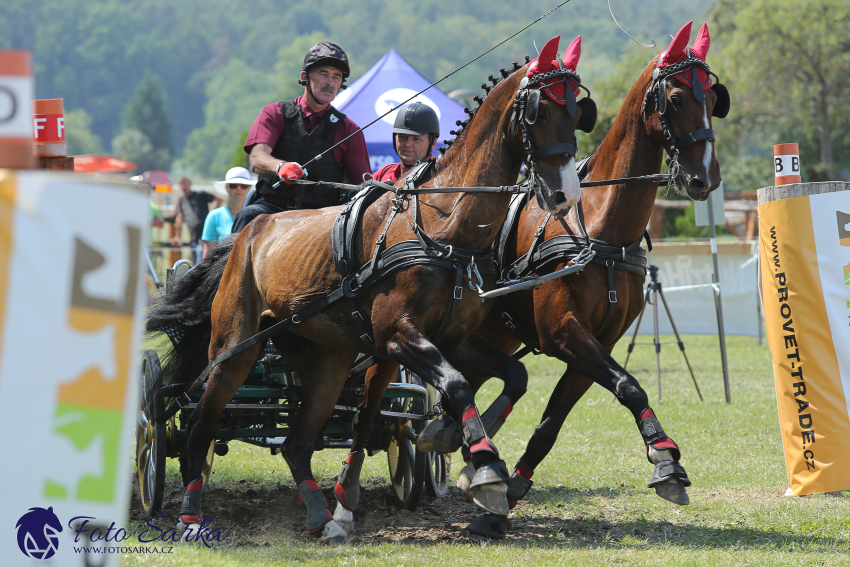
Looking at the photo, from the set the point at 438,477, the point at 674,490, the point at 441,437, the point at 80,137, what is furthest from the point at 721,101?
the point at 80,137

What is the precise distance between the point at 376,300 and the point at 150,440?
203 cm

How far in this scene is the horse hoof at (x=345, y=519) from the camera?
5.01 meters

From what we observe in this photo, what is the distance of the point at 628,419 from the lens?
8.69 m

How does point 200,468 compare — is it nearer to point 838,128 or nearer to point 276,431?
point 276,431

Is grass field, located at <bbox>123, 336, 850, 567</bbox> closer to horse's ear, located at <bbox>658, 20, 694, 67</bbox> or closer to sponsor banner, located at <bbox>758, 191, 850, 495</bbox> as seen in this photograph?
sponsor banner, located at <bbox>758, 191, 850, 495</bbox>

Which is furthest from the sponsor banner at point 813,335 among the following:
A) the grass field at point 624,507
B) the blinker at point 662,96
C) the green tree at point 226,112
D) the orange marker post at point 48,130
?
the green tree at point 226,112

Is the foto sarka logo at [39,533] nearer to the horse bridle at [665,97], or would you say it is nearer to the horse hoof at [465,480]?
the horse hoof at [465,480]

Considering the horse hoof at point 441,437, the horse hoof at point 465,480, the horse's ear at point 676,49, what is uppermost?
the horse's ear at point 676,49

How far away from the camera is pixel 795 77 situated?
138ft

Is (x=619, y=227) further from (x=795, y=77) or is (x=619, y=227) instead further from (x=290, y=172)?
(x=795, y=77)

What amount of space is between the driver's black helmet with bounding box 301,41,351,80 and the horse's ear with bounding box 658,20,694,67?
1896 millimetres

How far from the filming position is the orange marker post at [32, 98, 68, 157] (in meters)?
4.10

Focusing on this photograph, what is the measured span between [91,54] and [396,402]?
147 meters

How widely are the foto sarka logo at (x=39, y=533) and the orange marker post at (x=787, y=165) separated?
188 inches
